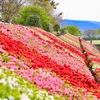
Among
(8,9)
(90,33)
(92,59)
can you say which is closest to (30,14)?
(8,9)

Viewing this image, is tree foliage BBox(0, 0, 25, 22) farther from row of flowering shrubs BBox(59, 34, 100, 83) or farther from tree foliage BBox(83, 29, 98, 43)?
tree foliage BBox(83, 29, 98, 43)

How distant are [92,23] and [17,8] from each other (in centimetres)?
7289

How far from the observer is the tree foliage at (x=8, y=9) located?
58.7 metres

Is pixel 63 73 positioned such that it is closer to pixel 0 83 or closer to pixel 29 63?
pixel 29 63

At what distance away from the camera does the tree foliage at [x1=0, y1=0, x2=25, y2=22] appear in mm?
58697

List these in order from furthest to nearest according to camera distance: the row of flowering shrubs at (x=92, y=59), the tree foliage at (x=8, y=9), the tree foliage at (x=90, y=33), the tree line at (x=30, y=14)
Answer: the tree foliage at (x=90, y=33)
the tree foliage at (x=8, y=9)
the tree line at (x=30, y=14)
the row of flowering shrubs at (x=92, y=59)

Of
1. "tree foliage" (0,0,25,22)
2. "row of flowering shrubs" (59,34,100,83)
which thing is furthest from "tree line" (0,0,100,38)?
"row of flowering shrubs" (59,34,100,83)

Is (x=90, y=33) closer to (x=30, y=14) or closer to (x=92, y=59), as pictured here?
(x=30, y=14)

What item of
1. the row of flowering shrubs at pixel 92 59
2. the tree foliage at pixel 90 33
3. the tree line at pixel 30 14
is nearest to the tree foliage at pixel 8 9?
the tree line at pixel 30 14

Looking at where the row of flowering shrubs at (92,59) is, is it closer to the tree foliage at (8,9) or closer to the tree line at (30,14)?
the tree line at (30,14)

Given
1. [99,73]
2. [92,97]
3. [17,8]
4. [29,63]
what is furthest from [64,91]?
[17,8]

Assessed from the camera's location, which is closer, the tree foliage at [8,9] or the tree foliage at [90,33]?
the tree foliage at [8,9]

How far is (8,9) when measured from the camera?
58.8 metres

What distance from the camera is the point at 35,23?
36.2 metres
